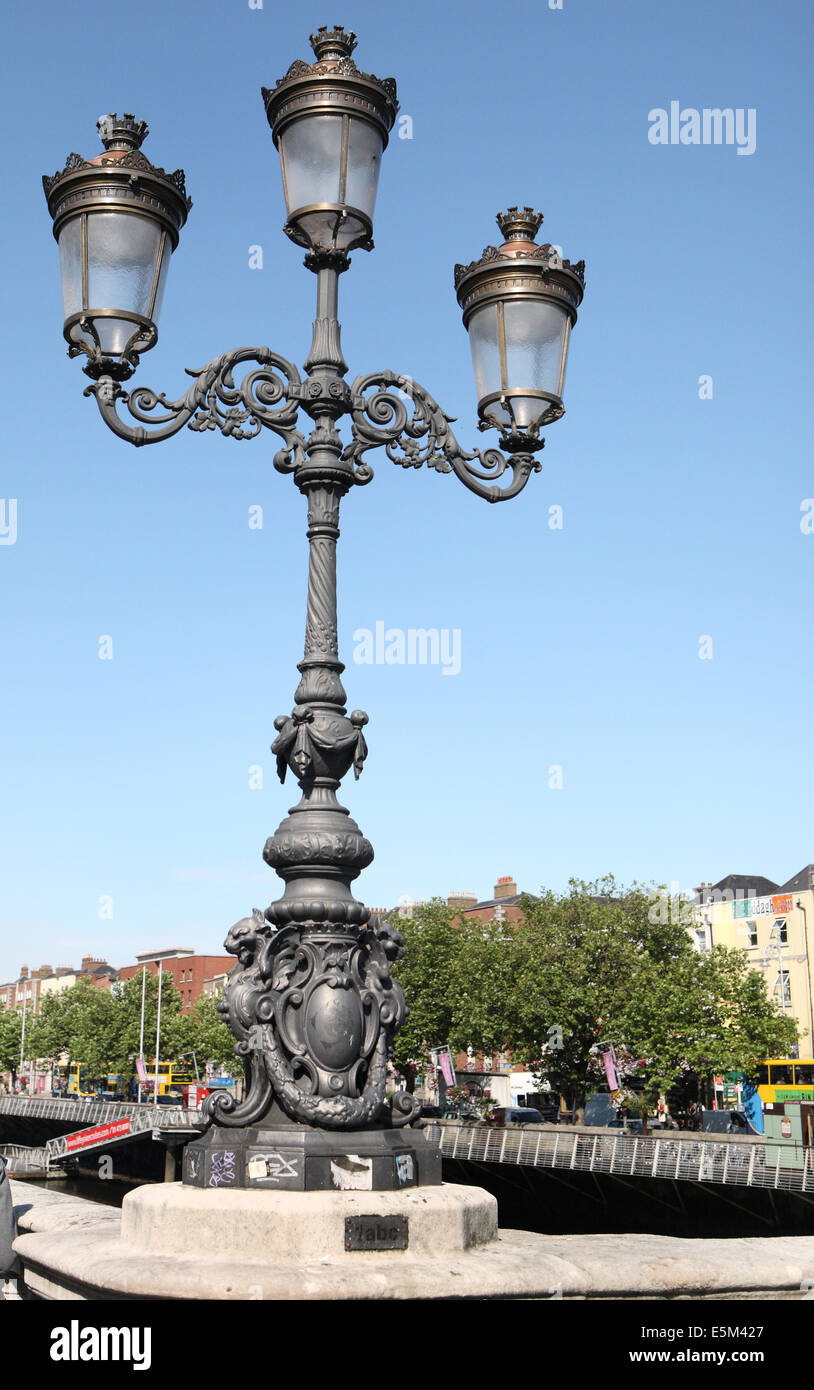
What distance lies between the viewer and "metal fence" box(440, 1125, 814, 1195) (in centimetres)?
3384

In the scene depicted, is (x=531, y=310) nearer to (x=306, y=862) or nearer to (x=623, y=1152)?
(x=306, y=862)

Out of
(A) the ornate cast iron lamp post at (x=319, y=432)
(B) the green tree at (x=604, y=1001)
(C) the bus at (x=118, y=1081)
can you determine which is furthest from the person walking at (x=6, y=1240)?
(C) the bus at (x=118, y=1081)

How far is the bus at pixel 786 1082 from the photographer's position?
47938 mm

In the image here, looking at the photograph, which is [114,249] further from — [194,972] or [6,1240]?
[194,972]

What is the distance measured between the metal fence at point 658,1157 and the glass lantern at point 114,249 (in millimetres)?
A: 29848

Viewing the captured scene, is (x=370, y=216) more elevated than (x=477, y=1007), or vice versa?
(x=370, y=216)

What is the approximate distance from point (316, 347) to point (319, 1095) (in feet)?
15.3

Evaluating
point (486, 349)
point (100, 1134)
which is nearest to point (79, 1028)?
point (100, 1134)

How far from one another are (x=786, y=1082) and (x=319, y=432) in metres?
47.3

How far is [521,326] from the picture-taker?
8562mm

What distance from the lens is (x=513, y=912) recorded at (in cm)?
9581

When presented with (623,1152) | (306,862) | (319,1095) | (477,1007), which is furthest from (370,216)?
(477,1007)

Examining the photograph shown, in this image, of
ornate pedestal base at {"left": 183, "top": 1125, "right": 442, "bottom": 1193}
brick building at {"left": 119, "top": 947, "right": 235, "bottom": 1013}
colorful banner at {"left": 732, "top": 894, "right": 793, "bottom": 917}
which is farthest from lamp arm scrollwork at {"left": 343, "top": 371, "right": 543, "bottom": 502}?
brick building at {"left": 119, "top": 947, "right": 235, "bottom": 1013}

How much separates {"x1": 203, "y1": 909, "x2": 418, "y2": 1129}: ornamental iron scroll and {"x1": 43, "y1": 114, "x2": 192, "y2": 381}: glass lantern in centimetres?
365
